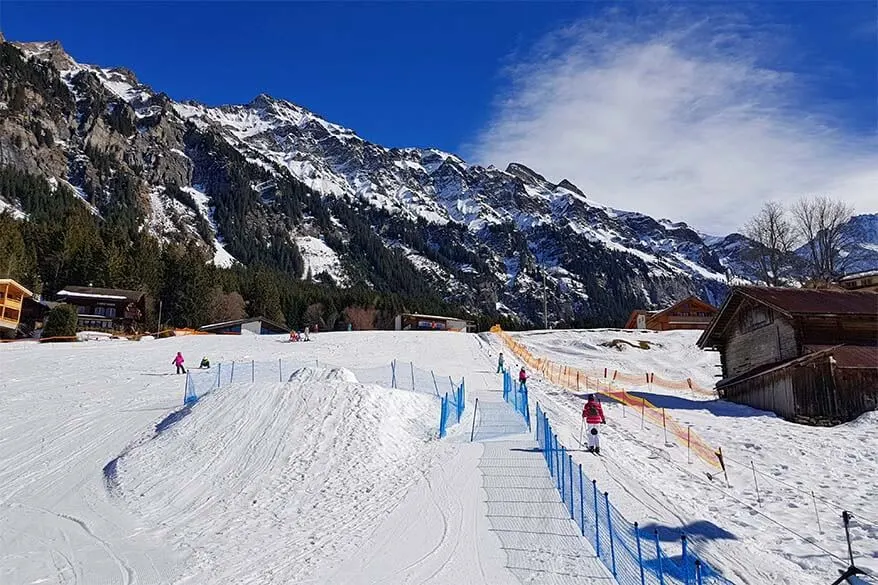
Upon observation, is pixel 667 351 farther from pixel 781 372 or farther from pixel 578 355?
pixel 781 372

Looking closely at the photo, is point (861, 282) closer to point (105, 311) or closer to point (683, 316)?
point (683, 316)

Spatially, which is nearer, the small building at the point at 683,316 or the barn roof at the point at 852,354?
the barn roof at the point at 852,354

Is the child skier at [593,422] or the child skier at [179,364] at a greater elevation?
the child skier at [179,364]

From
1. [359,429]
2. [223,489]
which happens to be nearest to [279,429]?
[359,429]

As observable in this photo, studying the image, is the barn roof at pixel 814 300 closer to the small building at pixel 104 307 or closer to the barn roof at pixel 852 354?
the barn roof at pixel 852 354

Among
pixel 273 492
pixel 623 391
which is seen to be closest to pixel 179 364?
pixel 273 492

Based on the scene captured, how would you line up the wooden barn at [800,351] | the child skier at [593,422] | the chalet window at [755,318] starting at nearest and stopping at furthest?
the child skier at [593,422] → the wooden barn at [800,351] → the chalet window at [755,318]

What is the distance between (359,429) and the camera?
68.9ft

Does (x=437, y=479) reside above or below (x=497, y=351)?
below

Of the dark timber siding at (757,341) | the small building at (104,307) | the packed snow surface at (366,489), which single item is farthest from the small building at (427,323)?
the packed snow surface at (366,489)

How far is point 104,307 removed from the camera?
75.0 m

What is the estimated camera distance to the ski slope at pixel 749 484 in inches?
472

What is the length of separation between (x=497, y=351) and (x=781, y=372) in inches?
1065

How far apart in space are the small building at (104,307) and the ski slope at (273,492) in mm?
46006
